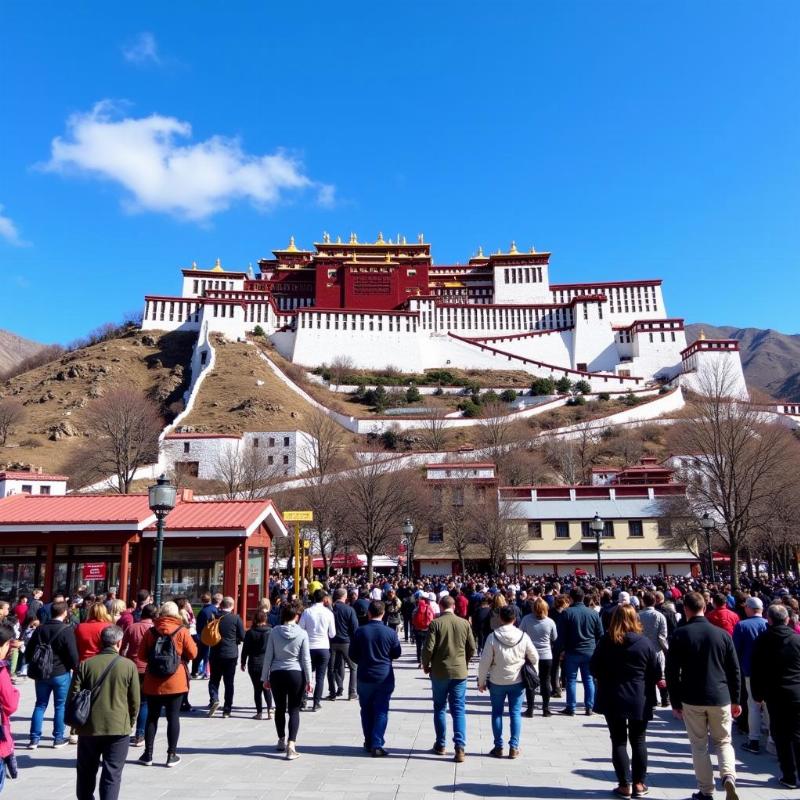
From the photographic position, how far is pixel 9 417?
66.9m

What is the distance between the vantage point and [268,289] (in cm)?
9631

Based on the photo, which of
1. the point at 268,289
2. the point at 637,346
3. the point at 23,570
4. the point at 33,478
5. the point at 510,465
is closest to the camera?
the point at 23,570

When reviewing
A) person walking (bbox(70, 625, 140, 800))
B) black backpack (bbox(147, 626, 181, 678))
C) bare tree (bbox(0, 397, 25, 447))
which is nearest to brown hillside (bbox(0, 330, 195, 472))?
bare tree (bbox(0, 397, 25, 447))

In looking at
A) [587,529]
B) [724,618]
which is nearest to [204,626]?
[724,618]

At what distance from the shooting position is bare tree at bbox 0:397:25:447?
6550 centimetres

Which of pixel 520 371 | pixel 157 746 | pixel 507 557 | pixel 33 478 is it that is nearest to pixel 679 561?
pixel 507 557

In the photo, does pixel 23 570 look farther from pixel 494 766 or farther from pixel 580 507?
pixel 580 507

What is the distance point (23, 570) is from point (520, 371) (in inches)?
2829

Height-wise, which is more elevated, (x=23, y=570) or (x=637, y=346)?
(x=637, y=346)

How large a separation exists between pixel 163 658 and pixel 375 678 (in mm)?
2335

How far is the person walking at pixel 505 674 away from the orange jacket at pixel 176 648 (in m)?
3.28

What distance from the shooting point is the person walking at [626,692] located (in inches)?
249

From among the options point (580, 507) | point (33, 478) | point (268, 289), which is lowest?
point (580, 507)

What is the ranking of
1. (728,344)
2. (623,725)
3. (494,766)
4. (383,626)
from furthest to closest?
(728,344), (383,626), (494,766), (623,725)
